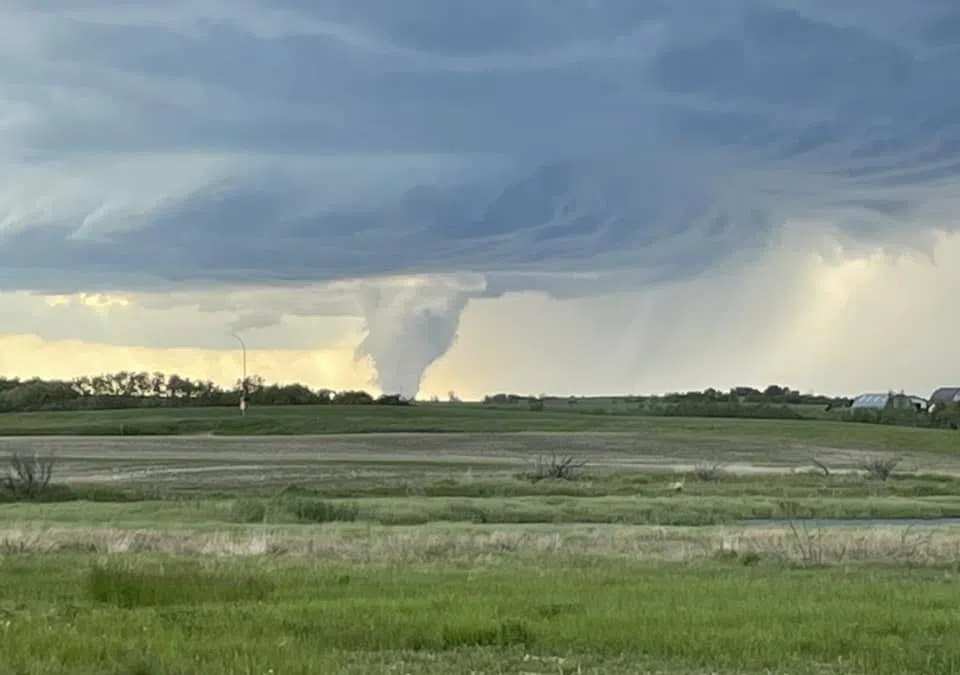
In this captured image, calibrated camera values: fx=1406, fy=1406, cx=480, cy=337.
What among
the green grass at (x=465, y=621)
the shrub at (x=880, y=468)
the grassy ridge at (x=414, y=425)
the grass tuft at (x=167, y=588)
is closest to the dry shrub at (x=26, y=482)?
the green grass at (x=465, y=621)

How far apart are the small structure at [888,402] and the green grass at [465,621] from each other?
507 ft

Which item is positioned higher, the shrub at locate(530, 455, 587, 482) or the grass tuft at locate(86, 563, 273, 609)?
the shrub at locate(530, 455, 587, 482)

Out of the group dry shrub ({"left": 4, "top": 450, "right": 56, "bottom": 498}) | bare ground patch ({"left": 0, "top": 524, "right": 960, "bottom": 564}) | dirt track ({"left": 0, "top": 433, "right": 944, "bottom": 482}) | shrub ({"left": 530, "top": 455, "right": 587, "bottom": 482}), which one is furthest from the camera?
dirt track ({"left": 0, "top": 433, "right": 944, "bottom": 482})

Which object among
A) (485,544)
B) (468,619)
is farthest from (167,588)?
(485,544)

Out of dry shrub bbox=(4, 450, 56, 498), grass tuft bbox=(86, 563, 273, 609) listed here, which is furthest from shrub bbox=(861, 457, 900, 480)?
grass tuft bbox=(86, 563, 273, 609)

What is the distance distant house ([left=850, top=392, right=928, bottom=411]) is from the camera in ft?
575

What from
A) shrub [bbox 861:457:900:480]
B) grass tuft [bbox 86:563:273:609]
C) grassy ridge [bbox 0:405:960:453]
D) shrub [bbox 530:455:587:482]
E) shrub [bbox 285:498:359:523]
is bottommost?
shrub [bbox 285:498:359:523]

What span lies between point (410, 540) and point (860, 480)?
47.5 metres

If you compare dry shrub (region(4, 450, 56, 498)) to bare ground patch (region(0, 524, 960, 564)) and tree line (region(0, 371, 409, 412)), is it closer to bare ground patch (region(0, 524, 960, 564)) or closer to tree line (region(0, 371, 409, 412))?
bare ground patch (region(0, 524, 960, 564))

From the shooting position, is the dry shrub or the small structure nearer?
the dry shrub

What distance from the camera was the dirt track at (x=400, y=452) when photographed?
85562mm

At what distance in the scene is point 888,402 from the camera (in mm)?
181000

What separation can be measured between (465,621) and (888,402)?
566ft

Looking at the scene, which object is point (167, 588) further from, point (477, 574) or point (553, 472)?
point (553, 472)
